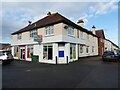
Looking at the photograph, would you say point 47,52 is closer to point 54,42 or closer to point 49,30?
point 54,42

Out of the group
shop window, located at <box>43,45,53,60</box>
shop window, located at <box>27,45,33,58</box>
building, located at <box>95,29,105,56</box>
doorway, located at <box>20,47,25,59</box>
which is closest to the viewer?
shop window, located at <box>43,45,53,60</box>

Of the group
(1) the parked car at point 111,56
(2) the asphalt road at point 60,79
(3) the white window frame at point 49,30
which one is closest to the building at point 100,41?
(1) the parked car at point 111,56

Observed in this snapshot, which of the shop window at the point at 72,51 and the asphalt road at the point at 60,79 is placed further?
the shop window at the point at 72,51

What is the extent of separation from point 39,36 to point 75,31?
5.96 m

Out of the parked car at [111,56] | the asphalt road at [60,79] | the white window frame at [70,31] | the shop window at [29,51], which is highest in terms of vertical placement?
the white window frame at [70,31]

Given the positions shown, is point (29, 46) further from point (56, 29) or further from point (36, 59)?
point (56, 29)

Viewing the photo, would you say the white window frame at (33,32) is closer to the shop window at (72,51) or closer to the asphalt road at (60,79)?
the shop window at (72,51)

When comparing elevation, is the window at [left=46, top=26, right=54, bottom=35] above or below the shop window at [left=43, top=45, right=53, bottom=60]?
above

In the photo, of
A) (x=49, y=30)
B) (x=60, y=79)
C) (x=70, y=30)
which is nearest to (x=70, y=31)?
(x=70, y=30)

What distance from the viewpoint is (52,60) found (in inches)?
737

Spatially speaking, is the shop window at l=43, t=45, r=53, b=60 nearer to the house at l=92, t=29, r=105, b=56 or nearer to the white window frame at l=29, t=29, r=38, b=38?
the white window frame at l=29, t=29, r=38, b=38

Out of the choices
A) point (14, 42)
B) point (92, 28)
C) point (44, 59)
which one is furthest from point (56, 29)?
point (92, 28)

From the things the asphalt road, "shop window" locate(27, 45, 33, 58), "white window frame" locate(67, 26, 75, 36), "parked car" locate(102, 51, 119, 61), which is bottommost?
the asphalt road

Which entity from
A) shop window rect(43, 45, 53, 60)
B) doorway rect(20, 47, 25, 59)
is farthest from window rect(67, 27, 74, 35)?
doorway rect(20, 47, 25, 59)
